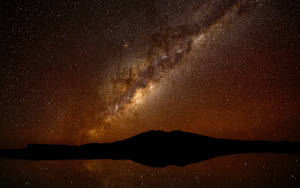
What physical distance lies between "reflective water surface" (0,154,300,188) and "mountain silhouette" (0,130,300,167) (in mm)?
241

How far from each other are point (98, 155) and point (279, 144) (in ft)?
17.7

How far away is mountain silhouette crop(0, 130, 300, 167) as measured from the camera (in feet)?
17.4

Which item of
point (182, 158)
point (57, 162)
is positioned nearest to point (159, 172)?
point (182, 158)

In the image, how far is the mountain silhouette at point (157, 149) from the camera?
17.4ft

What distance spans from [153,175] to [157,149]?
4.01 ft

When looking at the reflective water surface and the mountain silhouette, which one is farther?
the mountain silhouette

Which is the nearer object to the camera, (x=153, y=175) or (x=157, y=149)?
(x=153, y=175)

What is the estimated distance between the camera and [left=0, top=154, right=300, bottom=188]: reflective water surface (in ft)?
12.7

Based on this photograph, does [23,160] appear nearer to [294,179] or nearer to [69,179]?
[69,179]

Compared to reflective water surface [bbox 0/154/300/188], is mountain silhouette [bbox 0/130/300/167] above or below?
above

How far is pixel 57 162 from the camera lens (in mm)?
6273

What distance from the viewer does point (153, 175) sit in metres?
4.50

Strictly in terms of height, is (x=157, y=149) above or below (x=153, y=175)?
above

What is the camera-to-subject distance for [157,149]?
569cm
